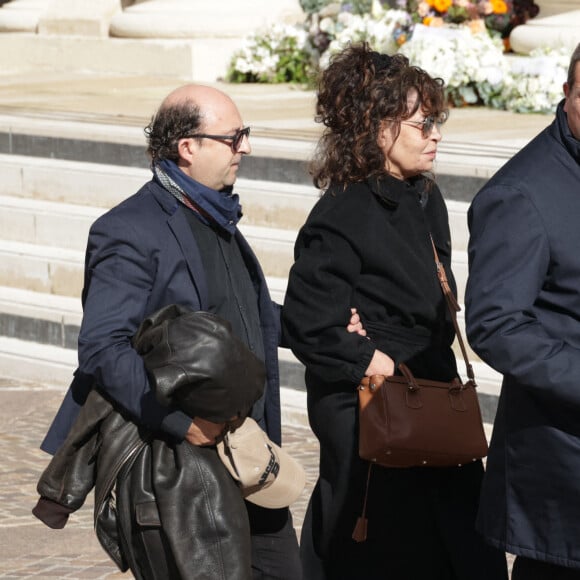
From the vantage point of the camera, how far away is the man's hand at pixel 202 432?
3.63 metres

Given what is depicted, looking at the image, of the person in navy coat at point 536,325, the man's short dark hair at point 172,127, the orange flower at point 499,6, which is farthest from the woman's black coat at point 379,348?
the orange flower at point 499,6

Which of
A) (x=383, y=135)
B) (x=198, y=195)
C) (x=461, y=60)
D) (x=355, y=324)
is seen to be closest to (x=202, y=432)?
(x=198, y=195)

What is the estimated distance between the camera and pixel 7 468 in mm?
6637

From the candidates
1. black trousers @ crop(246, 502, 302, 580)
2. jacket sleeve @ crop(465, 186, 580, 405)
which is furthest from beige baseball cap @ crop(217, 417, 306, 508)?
jacket sleeve @ crop(465, 186, 580, 405)

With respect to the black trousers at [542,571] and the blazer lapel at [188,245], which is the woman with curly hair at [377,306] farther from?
the black trousers at [542,571]

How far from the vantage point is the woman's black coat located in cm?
415

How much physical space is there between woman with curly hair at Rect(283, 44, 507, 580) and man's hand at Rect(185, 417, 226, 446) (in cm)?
61

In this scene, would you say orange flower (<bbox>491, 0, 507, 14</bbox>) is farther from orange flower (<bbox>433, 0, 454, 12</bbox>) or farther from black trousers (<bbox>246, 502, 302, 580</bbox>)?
black trousers (<bbox>246, 502, 302, 580</bbox>)

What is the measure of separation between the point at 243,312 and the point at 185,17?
33.0ft

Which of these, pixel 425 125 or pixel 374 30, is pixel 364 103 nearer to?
pixel 425 125

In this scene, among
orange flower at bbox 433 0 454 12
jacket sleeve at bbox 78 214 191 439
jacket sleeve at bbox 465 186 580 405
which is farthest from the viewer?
orange flower at bbox 433 0 454 12

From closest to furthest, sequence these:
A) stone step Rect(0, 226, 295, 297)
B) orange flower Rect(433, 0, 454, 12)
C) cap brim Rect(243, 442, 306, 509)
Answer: cap brim Rect(243, 442, 306, 509) → stone step Rect(0, 226, 295, 297) → orange flower Rect(433, 0, 454, 12)

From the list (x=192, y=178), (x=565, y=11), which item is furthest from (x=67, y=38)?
(x=192, y=178)

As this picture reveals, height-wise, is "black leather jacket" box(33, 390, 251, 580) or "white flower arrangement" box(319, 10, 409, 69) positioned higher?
"black leather jacket" box(33, 390, 251, 580)
